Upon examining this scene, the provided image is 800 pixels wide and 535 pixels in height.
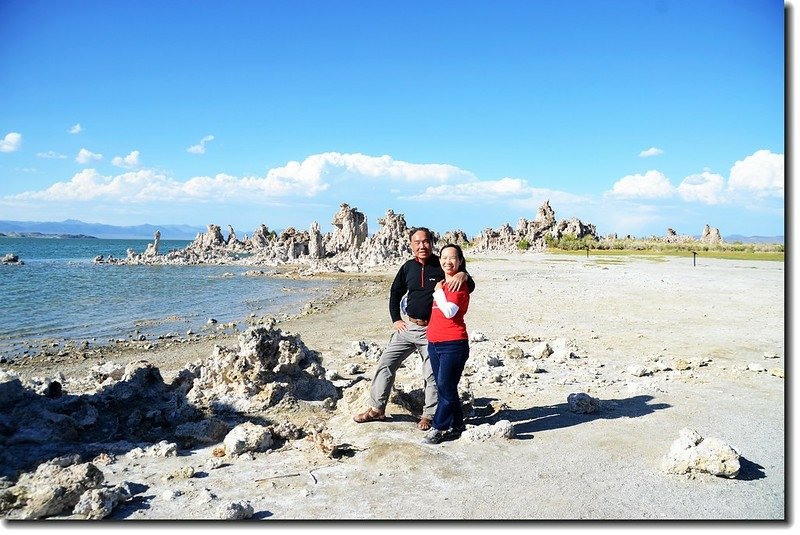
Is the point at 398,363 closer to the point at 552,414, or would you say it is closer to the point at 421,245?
the point at 421,245

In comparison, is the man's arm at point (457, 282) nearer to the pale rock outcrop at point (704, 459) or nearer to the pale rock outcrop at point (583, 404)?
the pale rock outcrop at point (704, 459)

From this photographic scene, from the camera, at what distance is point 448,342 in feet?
19.7

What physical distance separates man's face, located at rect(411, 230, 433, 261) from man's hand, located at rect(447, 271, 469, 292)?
0.56 meters

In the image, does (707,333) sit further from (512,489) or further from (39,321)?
Result: (39,321)

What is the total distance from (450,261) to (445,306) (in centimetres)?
49

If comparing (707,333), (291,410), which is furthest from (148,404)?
(707,333)

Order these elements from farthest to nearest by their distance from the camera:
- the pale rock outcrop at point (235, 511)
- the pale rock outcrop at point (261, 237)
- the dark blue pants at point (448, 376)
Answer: the pale rock outcrop at point (261, 237) → the dark blue pants at point (448, 376) → the pale rock outcrop at point (235, 511)

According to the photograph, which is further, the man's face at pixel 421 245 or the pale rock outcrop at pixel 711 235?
the pale rock outcrop at pixel 711 235

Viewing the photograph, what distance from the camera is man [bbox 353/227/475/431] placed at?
643 centimetres

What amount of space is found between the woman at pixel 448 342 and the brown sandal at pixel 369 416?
31.8 inches

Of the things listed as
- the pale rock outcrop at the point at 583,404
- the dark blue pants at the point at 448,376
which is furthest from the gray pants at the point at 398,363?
the pale rock outcrop at the point at 583,404

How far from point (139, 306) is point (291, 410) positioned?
823 inches

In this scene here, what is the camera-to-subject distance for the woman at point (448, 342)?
234 inches

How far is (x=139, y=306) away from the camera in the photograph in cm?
2544
